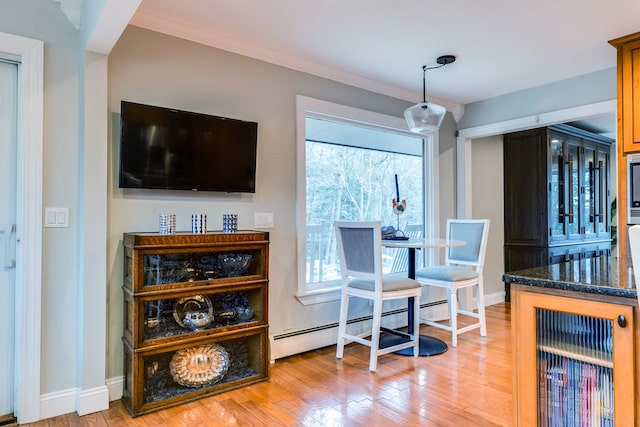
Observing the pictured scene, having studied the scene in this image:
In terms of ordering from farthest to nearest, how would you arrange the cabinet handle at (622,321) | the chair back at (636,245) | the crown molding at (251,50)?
the crown molding at (251,50) < the cabinet handle at (622,321) < the chair back at (636,245)

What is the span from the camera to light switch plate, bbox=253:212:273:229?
9.87ft

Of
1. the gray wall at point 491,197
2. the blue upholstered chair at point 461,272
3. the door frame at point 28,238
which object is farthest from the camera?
the gray wall at point 491,197

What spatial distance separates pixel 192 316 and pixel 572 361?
1.99m

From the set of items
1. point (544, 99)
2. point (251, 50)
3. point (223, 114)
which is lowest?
point (223, 114)

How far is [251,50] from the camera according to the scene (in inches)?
117

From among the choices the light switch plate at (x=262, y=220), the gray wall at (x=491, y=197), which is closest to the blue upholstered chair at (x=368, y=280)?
the light switch plate at (x=262, y=220)

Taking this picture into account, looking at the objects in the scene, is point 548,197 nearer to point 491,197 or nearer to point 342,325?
point 491,197

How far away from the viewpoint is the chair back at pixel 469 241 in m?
3.77

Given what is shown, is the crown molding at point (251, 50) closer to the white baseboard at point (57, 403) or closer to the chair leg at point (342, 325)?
the chair leg at point (342, 325)

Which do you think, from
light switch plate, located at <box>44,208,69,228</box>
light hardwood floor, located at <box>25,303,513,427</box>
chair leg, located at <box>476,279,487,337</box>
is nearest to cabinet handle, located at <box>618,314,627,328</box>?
light hardwood floor, located at <box>25,303,513,427</box>

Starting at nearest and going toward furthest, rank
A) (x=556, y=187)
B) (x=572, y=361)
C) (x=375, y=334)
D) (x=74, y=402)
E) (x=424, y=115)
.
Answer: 1. (x=572, y=361)
2. (x=74, y=402)
3. (x=375, y=334)
4. (x=424, y=115)
5. (x=556, y=187)

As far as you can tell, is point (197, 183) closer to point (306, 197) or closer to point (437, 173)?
point (306, 197)

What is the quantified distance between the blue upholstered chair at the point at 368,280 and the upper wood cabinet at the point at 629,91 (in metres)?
1.81

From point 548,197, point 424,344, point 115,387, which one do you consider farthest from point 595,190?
point 115,387
